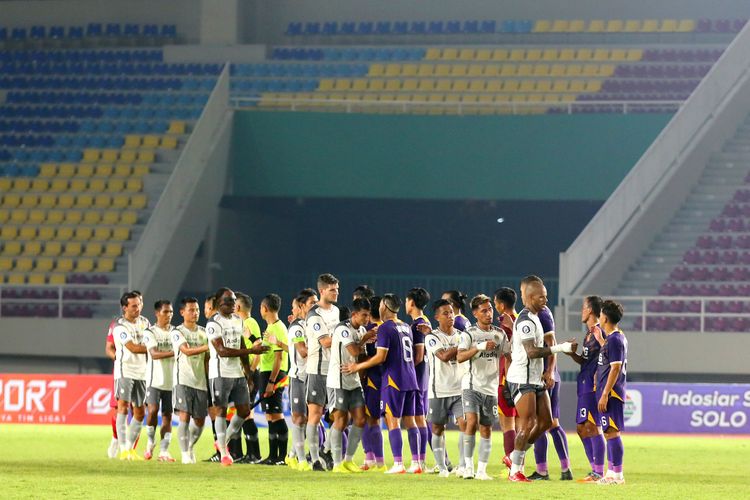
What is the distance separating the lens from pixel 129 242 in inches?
1298

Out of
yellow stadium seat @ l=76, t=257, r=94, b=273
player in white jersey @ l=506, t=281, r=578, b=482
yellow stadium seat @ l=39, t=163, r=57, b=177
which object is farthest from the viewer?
yellow stadium seat @ l=39, t=163, r=57, b=177

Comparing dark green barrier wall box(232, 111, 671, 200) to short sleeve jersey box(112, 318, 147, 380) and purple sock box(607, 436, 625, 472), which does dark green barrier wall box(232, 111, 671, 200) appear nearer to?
short sleeve jersey box(112, 318, 147, 380)

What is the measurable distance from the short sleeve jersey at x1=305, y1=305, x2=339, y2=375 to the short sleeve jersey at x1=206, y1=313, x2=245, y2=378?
102cm

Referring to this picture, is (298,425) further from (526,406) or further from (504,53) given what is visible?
(504,53)

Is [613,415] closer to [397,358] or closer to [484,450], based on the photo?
[484,450]

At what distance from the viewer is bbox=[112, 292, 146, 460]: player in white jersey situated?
57.1ft

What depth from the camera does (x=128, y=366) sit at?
1762 cm

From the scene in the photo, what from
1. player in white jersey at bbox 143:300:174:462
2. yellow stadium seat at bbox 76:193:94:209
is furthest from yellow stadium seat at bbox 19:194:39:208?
player in white jersey at bbox 143:300:174:462

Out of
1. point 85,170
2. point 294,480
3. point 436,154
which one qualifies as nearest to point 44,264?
point 85,170

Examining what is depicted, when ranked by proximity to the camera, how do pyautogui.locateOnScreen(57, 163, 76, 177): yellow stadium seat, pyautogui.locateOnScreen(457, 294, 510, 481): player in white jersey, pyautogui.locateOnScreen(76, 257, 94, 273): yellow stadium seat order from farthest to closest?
pyautogui.locateOnScreen(57, 163, 76, 177): yellow stadium seat < pyautogui.locateOnScreen(76, 257, 94, 273): yellow stadium seat < pyautogui.locateOnScreen(457, 294, 510, 481): player in white jersey

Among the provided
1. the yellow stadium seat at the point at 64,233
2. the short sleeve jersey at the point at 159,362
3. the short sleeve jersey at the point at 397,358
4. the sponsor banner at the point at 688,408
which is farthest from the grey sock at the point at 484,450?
the yellow stadium seat at the point at 64,233

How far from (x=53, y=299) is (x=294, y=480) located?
60.9 ft

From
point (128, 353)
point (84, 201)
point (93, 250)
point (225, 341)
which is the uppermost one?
point (84, 201)

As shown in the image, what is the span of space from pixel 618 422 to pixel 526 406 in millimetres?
1084
